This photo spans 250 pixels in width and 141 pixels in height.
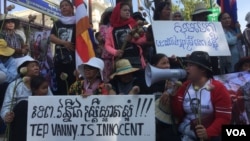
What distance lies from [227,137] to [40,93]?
2.50 meters

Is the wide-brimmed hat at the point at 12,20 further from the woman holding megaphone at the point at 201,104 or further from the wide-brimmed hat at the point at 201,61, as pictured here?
the wide-brimmed hat at the point at 201,61

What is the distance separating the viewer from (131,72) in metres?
5.61

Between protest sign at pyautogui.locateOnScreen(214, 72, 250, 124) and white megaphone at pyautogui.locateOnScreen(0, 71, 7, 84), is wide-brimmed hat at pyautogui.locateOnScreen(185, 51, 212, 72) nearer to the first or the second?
protest sign at pyautogui.locateOnScreen(214, 72, 250, 124)

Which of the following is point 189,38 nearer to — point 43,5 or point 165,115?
point 165,115

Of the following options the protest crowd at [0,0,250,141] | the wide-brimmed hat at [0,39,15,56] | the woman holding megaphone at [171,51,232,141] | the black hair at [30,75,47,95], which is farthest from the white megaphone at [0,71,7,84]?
the woman holding megaphone at [171,51,232,141]

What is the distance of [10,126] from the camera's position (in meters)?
4.98

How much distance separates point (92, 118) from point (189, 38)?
2.32 metres

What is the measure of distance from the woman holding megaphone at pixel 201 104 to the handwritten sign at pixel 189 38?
1.53 metres

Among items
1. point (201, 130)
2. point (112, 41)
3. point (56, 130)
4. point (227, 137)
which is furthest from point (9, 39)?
point (227, 137)

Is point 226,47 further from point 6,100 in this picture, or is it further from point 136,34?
point 6,100

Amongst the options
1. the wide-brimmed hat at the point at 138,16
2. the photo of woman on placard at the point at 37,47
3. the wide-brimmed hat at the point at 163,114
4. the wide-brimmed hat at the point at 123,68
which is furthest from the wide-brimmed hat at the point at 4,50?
the wide-brimmed hat at the point at 163,114

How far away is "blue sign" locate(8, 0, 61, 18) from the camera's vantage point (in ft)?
29.5

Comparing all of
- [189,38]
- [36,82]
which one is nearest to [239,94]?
[189,38]

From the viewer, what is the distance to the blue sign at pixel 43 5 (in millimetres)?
9005
